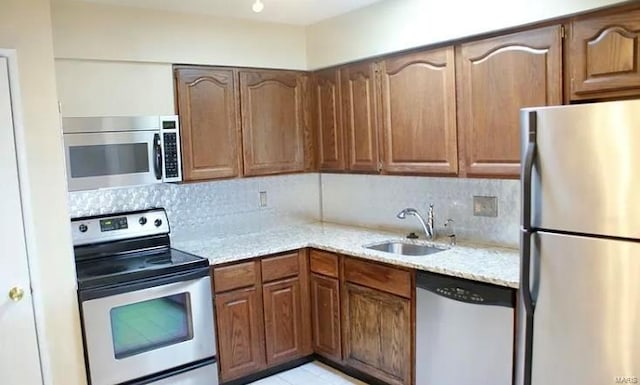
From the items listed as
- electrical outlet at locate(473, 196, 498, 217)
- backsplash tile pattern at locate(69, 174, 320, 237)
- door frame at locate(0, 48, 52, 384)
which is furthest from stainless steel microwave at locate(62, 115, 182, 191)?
electrical outlet at locate(473, 196, 498, 217)

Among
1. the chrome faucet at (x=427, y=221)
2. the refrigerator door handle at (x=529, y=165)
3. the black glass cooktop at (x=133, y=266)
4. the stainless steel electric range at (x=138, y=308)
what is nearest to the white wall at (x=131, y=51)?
the stainless steel electric range at (x=138, y=308)

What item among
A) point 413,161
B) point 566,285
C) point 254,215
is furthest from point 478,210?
point 254,215

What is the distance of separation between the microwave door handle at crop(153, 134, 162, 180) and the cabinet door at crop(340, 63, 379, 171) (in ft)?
4.17

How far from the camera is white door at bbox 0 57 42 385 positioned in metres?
2.35

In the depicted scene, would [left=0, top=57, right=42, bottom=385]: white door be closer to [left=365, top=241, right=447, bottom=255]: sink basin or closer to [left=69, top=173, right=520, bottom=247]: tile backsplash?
[left=69, top=173, right=520, bottom=247]: tile backsplash

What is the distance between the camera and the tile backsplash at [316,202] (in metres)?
3.13

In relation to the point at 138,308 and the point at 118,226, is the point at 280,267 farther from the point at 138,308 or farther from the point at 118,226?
the point at 118,226

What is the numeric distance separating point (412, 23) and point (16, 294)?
2535 mm

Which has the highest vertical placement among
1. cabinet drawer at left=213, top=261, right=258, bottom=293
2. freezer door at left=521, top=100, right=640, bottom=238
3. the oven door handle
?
freezer door at left=521, top=100, right=640, bottom=238

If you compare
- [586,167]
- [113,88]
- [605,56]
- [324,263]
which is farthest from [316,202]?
[586,167]

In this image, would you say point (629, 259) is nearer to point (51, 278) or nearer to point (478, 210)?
point (478, 210)

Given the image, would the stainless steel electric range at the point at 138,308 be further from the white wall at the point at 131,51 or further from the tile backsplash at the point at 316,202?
the white wall at the point at 131,51

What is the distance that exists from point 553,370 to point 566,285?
1.20ft

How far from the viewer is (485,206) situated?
3127 mm
